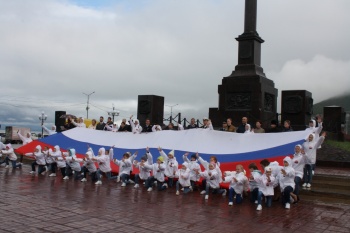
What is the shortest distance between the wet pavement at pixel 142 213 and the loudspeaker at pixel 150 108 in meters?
10.1

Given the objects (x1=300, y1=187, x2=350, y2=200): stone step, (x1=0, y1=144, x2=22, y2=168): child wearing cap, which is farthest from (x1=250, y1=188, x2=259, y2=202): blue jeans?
(x1=0, y1=144, x2=22, y2=168): child wearing cap

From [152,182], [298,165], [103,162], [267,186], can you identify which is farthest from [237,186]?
[103,162]

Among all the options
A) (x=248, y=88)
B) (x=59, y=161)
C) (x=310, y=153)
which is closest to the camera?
(x=310, y=153)

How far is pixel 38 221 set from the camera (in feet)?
24.2

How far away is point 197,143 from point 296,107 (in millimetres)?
6249

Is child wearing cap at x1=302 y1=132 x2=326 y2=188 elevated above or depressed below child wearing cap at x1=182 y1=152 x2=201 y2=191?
above

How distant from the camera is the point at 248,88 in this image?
18828mm

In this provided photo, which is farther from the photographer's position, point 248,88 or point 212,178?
point 248,88

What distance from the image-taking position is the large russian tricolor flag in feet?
41.2

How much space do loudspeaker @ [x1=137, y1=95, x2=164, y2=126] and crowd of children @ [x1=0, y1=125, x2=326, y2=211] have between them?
679 centimetres

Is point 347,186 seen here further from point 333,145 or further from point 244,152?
point 333,145

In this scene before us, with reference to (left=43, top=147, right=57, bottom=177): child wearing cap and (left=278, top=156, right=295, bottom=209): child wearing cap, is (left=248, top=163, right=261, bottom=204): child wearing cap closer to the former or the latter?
(left=278, top=156, right=295, bottom=209): child wearing cap

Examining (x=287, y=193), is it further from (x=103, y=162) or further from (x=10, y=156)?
(x=10, y=156)

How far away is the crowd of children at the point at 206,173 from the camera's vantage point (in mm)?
10211
